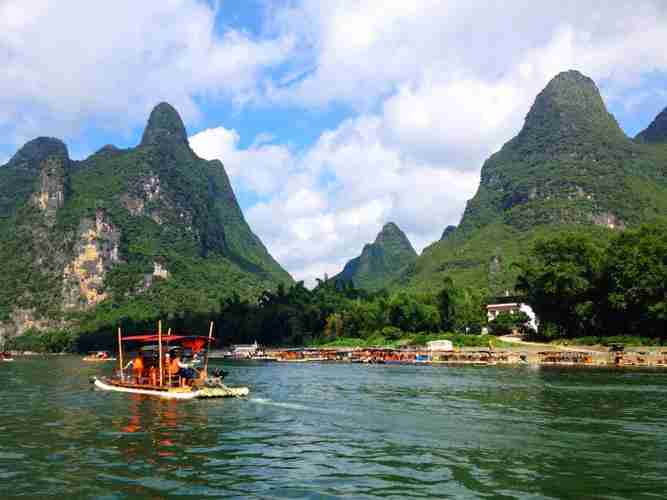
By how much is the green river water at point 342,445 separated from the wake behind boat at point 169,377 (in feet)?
3.79

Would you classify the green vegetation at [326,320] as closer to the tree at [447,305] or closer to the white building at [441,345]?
the tree at [447,305]

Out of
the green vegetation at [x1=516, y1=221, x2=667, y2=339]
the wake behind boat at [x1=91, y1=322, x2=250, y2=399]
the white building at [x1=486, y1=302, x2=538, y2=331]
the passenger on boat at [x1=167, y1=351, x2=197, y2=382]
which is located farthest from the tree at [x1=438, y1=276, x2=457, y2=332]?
the passenger on boat at [x1=167, y1=351, x2=197, y2=382]

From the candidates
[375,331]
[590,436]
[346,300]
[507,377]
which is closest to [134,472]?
[590,436]

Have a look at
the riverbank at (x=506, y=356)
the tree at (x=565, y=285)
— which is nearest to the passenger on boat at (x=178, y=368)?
the riverbank at (x=506, y=356)

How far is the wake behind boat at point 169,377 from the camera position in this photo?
1485 inches

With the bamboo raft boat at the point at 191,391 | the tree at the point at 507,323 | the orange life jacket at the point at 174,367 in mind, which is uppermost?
the tree at the point at 507,323

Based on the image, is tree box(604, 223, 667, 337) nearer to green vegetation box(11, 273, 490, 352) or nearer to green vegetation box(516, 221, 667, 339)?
green vegetation box(516, 221, 667, 339)

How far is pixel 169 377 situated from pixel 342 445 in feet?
61.4

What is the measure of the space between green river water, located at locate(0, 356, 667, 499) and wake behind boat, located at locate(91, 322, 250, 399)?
115 cm

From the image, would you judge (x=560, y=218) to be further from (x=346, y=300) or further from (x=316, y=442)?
(x=316, y=442)

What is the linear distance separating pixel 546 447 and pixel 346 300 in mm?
124715

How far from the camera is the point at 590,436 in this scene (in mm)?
24562

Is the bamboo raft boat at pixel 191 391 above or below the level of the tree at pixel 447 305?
below

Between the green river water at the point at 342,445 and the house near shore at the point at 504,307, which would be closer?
the green river water at the point at 342,445
